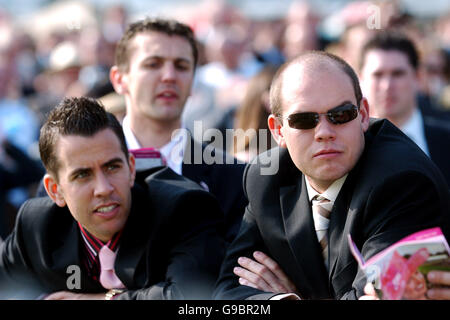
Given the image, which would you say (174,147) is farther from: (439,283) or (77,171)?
(439,283)

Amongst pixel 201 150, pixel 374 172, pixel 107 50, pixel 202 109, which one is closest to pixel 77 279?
pixel 201 150

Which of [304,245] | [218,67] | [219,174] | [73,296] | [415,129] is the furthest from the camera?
[218,67]

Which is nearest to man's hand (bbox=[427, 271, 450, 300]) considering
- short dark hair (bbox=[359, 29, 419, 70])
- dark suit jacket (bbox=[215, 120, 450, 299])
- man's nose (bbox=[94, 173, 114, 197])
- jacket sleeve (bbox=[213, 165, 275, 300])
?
dark suit jacket (bbox=[215, 120, 450, 299])

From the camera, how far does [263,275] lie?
3291 millimetres

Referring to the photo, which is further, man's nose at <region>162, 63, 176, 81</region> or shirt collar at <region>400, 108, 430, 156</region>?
shirt collar at <region>400, 108, 430, 156</region>

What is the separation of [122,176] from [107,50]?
5806 millimetres

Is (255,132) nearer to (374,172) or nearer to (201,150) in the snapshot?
(201,150)

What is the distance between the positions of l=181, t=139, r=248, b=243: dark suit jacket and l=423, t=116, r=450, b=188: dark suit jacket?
64.0 inches

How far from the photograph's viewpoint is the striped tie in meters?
3.18

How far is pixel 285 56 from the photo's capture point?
10.0 meters

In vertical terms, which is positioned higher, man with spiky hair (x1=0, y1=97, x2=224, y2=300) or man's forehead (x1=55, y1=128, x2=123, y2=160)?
man's forehead (x1=55, y1=128, x2=123, y2=160)

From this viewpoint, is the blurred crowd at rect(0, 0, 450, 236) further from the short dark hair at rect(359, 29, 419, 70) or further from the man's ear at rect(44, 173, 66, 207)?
the man's ear at rect(44, 173, 66, 207)

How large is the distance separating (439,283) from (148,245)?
4.76 ft

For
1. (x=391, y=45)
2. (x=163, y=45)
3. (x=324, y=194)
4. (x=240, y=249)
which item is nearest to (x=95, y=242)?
(x=240, y=249)
